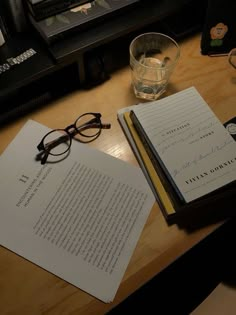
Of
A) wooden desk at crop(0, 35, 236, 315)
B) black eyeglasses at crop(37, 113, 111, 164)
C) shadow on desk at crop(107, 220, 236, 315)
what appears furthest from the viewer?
shadow on desk at crop(107, 220, 236, 315)

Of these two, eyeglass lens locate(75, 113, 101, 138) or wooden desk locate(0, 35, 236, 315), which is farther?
eyeglass lens locate(75, 113, 101, 138)

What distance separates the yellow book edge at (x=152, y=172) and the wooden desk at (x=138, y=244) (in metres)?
0.02

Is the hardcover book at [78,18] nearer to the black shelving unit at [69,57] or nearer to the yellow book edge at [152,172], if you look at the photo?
the black shelving unit at [69,57]

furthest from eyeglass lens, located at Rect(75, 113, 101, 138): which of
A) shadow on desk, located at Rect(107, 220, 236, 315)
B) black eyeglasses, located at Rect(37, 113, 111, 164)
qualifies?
shadow on desk, located at Rect(107, 220, 236, 315)

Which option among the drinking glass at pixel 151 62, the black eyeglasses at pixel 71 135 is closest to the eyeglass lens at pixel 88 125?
the black eyeglasses at pixel 71 135

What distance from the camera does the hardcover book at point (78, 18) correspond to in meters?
0.74

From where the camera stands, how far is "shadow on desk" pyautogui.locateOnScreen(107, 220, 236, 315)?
113cm

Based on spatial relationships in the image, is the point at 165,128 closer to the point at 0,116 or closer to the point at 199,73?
the point at 199,73

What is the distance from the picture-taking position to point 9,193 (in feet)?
2.13

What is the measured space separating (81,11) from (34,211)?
46 centimetres

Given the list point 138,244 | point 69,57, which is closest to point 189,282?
point 138,244

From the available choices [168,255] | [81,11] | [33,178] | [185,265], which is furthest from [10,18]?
[185,265]

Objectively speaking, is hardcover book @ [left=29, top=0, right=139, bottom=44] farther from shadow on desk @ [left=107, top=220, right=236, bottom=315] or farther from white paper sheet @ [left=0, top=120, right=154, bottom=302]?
shadow on desk @ [left=107, top=220, right=236, bottom=315]

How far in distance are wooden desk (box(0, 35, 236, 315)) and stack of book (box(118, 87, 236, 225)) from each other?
0.10 feet
